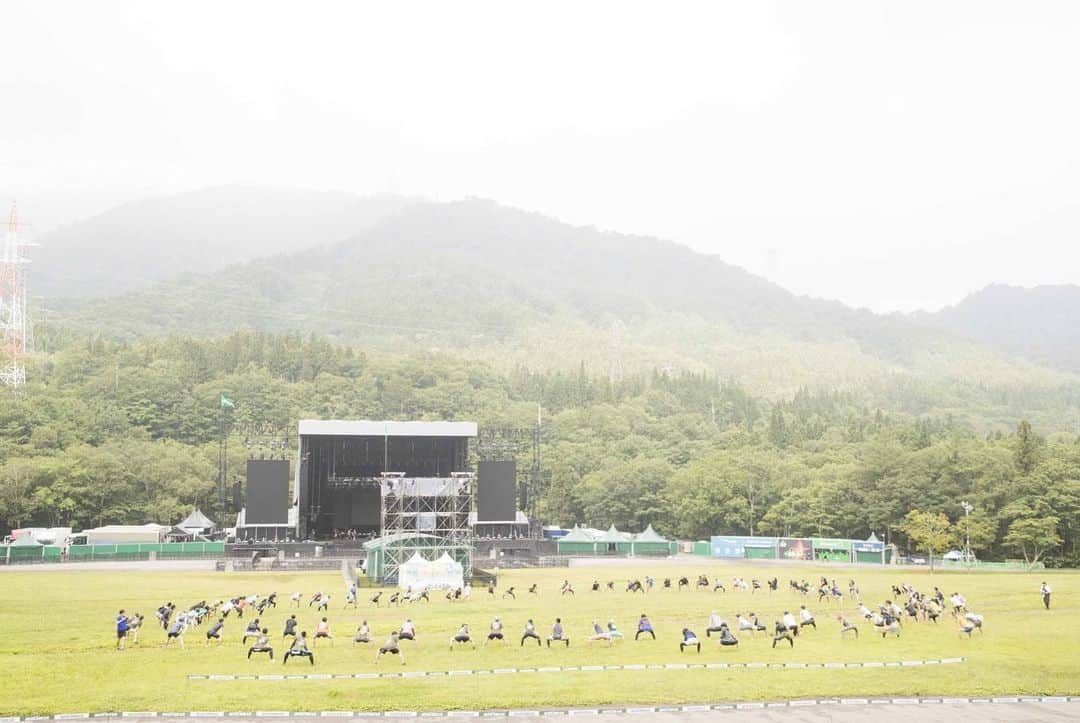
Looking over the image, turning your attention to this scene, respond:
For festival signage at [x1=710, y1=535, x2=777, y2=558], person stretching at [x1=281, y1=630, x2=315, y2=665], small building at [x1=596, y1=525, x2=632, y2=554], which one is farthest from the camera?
small building at [x1=596, y1=525, x2=632, y2=554]

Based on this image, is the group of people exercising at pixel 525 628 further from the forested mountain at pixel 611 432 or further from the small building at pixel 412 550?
the forested mountain at pixel 611 432

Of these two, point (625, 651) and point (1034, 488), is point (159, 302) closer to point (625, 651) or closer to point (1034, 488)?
point (1034, 488)

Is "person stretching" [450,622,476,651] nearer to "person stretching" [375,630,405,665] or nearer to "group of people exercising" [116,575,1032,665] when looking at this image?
"group of people exercising" [116,575,1032,665]

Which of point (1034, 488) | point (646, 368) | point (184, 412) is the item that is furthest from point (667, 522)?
point (646, 368)

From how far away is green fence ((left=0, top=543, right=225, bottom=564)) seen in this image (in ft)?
156

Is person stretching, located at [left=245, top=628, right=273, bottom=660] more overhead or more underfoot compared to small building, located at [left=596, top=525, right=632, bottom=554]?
more overhead

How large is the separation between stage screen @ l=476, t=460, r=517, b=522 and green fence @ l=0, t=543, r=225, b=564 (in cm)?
1519

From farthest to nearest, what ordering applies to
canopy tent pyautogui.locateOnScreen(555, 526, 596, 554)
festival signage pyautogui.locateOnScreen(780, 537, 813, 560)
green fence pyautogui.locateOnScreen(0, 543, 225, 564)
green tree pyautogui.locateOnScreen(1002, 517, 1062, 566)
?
1. canopy tent pyautogui.locateOnScreen(555, 526, 596, 554)
2. festival signage pyautogui.locateOnScreen(780, 537, 813, 560)
3. green fence pyautogui.locateOnScreen(0, 543, 225, 564)
4. green tree pyautogui.locateOnScreen(1002, 517, 1062, 566)

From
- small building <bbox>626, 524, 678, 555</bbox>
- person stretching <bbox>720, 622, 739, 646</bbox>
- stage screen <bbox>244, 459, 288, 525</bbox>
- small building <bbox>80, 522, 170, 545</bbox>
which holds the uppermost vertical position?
stage screen <bbox>244, 459, 288, 525</bbox>

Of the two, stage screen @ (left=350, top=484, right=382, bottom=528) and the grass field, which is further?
stage screen @ (left=350, top=484, right=382, bottom=528)

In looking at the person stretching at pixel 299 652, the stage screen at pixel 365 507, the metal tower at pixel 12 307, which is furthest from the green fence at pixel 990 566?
the metal tower at pixel 12 307

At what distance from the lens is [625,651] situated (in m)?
19.1

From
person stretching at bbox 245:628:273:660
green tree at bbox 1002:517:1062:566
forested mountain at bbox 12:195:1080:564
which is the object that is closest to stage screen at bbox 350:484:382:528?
forested mountain at bbox 12:195:1080:564

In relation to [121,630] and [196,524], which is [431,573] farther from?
[196,524]
